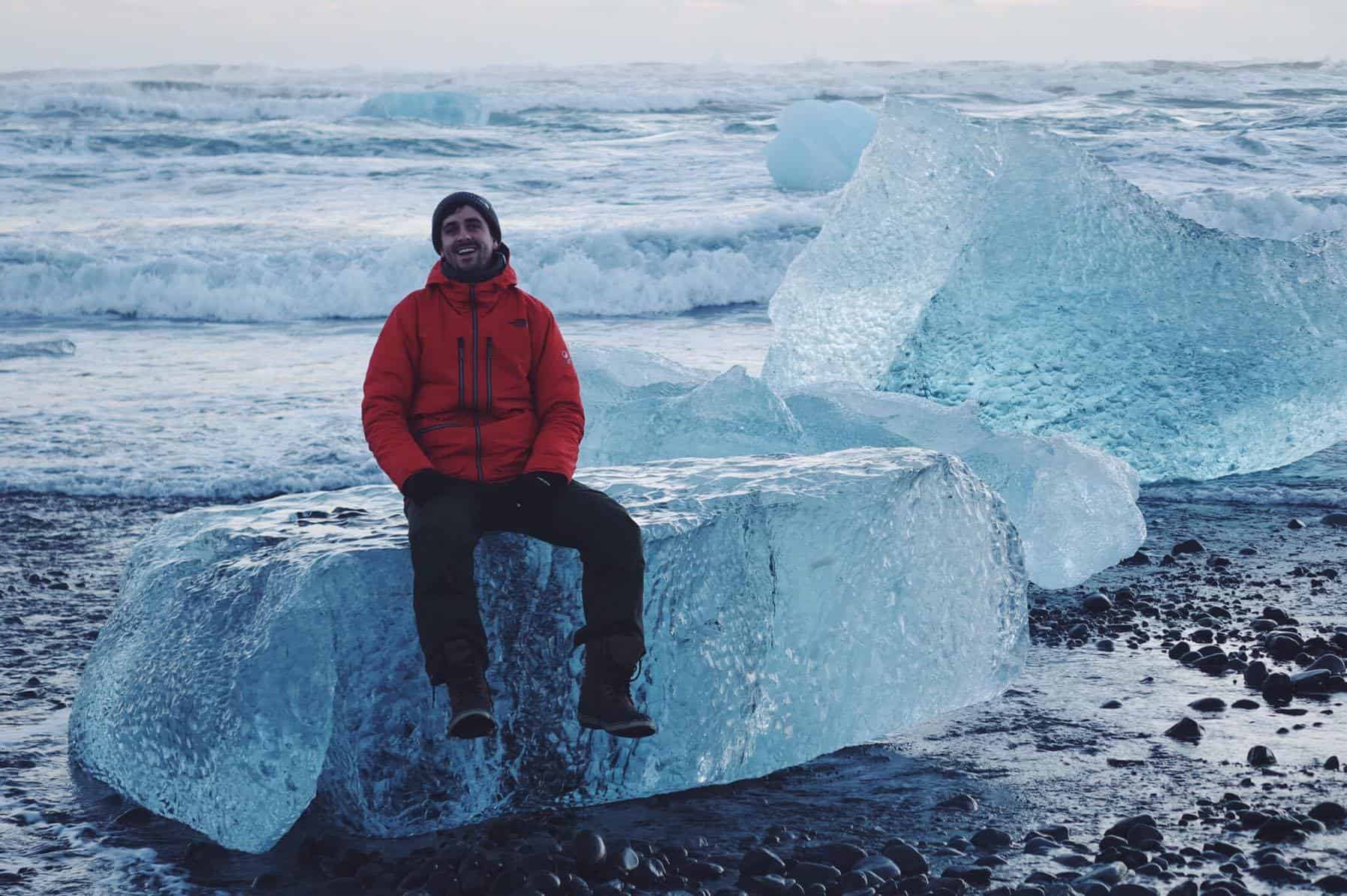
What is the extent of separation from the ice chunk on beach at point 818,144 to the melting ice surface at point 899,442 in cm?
1290

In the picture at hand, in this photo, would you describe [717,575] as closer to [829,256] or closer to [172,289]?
[829,256]

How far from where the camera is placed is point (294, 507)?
371 cm

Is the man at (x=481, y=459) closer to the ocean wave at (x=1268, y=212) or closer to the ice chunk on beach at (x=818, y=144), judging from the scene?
the ocean wave at (x=1268, y=212)

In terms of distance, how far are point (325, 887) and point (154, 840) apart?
1.70ft

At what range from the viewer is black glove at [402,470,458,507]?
10.4ft

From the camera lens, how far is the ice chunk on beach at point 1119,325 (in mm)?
6547

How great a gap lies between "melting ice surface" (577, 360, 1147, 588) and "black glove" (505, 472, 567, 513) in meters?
2.02

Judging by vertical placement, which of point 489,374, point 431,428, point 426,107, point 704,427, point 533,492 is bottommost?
point 704,427

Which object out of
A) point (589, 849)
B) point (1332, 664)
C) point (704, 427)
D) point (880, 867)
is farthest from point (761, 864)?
point (704, 427)

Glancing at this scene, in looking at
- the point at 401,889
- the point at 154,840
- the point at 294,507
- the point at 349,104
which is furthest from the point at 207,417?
the point at 349,104

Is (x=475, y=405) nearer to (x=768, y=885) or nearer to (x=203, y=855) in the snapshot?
(x=203, y=855)

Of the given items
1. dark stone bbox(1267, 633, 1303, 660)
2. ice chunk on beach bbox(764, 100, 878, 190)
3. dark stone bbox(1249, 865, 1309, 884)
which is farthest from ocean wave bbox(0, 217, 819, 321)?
dark stone bbox(1249, 865, 1309, 884)

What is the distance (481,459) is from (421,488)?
0.64 feet

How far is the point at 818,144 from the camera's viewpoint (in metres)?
18.9
